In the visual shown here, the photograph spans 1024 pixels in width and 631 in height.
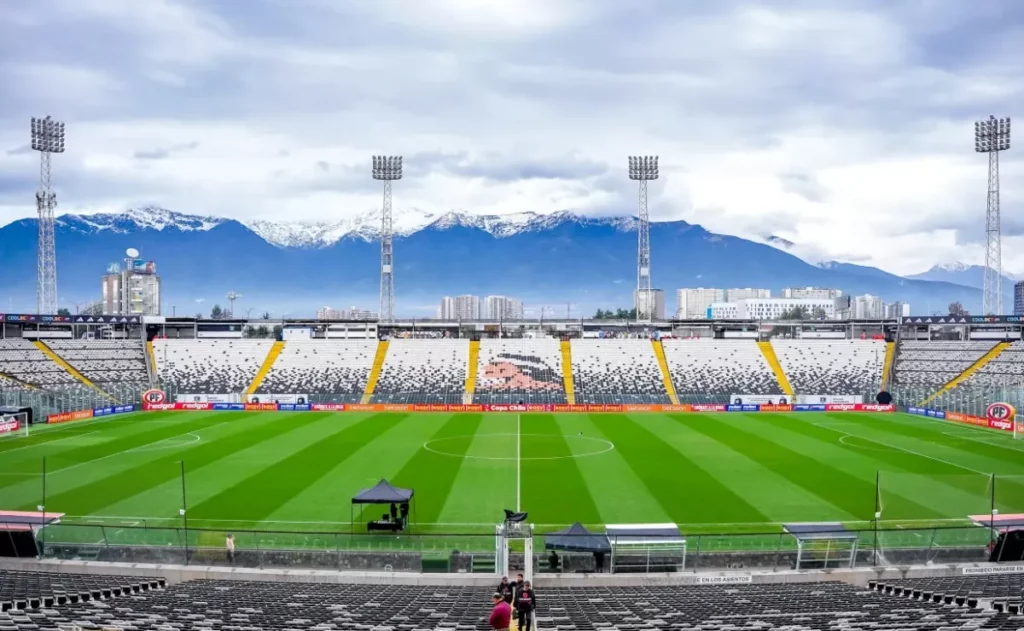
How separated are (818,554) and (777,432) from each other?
113ft

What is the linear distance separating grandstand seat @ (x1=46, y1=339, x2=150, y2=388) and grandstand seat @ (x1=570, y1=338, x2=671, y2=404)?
41.2 metres

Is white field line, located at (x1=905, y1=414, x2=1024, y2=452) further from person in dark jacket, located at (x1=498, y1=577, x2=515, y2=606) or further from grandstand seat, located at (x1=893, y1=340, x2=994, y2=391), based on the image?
person in dark jacket, located at (x1=498, y1=577, x2=515, y2=606)

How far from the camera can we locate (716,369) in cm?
7881

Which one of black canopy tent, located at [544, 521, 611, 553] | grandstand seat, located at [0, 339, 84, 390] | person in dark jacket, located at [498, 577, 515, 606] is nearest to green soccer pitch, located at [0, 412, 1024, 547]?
black canopy tent, located at [544, 521, 611, 553]

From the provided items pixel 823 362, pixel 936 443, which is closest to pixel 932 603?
pixel 936 443

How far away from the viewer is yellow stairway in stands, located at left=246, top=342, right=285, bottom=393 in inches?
2958

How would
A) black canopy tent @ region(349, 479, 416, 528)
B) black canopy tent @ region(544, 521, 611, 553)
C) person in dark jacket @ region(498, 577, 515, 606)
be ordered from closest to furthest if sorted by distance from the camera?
person in dark jacket @ region(498, 577, 515, 606) → black canopy tent @ region(544, 521, 611, 553) → black canopy tent @ region(349, 479, 416, 528)

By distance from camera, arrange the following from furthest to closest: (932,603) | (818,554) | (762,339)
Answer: (762,339), (818,554), (932,603)

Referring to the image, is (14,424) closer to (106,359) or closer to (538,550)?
(106,359)

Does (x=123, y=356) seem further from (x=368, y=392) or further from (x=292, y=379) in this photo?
(x=368, y=392)

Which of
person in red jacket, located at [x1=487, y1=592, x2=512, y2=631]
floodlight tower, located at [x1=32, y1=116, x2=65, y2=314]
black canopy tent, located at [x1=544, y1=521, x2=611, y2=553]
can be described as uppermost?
floodlight tower, located at [x1=32, y1=116, x2=65, y2=314]

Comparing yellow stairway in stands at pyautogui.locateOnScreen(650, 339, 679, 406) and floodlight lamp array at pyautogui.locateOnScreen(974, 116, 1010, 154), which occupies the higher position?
floodlight lamp array at pyautogui.locateOnScreen(974, 116, 1010, 154)

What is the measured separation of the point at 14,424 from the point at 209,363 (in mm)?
24384

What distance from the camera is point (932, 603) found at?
17094mm
